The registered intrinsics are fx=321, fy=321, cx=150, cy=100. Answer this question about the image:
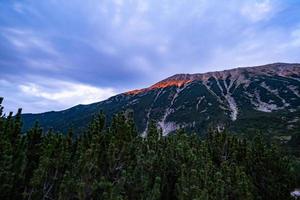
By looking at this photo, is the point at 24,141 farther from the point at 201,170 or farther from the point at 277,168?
the point at 277,168

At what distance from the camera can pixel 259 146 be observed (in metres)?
22.8

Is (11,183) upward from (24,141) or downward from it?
downward

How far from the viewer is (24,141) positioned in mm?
16781

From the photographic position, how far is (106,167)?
1705 centimetres

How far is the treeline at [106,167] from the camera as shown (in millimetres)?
15102

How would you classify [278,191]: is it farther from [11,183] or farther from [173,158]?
[11,183]

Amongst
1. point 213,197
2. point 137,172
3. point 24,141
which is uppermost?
point 24,141

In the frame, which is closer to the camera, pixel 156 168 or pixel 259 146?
pixel 156 168

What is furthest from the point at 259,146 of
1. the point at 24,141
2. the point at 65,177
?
the point at 24,141

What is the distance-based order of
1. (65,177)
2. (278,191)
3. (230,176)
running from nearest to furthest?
(65,177), (230,176), (278,191)

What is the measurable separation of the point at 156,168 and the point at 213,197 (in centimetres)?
416

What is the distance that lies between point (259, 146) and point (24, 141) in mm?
15597

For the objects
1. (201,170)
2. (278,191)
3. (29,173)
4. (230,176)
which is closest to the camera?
(201,170)

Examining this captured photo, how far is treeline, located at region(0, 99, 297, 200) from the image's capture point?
595 inches
